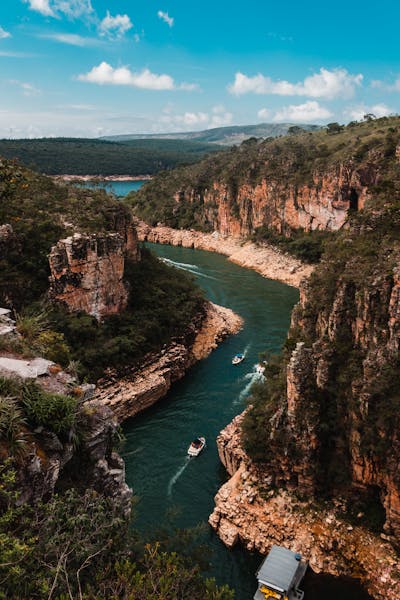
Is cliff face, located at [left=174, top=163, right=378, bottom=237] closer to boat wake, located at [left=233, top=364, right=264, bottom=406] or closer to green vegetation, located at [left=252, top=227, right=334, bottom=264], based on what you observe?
green vegetation, located at [left=252, top=227, right=334, bottom=264]

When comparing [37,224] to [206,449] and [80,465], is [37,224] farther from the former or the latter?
[80,465]

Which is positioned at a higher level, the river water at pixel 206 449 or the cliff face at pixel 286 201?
the cliff face at pixel 286 201

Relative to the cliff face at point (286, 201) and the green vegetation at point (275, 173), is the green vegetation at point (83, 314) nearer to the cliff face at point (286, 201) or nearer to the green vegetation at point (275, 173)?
the cliff face at point (286, 201)

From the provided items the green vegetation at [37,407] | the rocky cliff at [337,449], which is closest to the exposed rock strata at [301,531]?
the rocky cliff at [337,449]

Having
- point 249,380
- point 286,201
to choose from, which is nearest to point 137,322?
point 249,380

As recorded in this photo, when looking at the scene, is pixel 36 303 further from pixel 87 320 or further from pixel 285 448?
pixel 285 448
